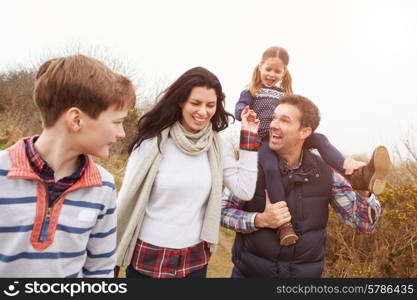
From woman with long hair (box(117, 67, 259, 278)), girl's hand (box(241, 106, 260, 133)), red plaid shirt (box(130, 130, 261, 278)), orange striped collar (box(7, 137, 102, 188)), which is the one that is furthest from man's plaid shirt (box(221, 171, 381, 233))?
orange striped collar (box(7, 137, 102, 188))

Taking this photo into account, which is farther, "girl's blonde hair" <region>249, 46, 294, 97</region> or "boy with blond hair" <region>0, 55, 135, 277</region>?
"girl's blonde hair" <region>249, 46, 294, 97</region>

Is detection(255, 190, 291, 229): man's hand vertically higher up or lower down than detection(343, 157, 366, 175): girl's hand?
lower down

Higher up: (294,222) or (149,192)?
(149,192)

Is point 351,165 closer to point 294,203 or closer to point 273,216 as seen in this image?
point 294,203

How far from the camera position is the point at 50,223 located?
127 cm

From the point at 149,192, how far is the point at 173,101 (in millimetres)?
537

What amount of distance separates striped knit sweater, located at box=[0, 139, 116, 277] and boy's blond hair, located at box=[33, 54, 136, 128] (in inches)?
7.4

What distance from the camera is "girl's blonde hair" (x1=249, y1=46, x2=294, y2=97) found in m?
2.58

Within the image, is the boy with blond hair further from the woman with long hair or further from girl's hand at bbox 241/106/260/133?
girl's hand at bbox 241/106/260/133

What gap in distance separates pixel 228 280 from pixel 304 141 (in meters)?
1.01

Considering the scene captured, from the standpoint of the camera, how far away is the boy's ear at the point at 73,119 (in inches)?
51.3

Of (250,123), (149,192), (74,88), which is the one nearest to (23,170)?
(74,88)

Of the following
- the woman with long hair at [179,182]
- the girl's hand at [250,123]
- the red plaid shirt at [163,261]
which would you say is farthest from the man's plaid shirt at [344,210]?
the girl's hand at [250,123]

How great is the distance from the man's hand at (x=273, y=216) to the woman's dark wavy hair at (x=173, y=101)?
28.2 inches
